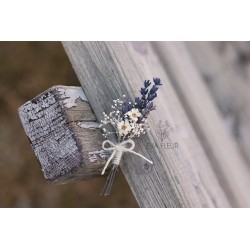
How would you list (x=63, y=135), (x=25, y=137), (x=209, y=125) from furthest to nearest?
(x=25, y=137) < (x=209, y=125) < (x=63, y=135)

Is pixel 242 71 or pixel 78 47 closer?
pixel 78 47

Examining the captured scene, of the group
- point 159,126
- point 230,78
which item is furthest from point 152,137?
point 230,78

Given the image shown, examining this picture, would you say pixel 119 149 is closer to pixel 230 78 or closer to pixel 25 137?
pixel 230 78

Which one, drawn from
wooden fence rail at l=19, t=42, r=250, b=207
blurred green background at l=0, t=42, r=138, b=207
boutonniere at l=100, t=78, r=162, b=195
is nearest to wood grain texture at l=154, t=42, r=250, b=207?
wooden fence rail at l=19, t=42, r=250, b=207
